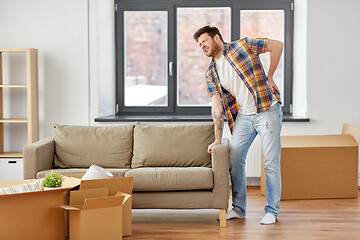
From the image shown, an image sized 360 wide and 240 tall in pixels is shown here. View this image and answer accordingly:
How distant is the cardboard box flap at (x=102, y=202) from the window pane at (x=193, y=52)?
2791 millimetres

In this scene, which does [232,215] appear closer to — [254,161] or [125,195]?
[125,195]

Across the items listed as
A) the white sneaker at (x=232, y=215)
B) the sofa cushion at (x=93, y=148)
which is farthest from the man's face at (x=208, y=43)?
the white sneaker at (x=232, y=215)

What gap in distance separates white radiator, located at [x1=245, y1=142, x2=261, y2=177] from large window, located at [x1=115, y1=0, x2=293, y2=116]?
729 mm

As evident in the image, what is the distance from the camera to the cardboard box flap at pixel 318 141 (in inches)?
210

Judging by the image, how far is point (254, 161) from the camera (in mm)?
5879

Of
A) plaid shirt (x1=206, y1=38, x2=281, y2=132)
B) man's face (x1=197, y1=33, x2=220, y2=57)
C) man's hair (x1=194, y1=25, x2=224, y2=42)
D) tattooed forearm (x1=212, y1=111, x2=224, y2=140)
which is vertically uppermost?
man's hair (x1=194, y1=25, x2=224, y2=42)

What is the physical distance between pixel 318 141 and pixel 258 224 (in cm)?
136

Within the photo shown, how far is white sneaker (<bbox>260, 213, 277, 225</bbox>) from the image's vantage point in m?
4.39

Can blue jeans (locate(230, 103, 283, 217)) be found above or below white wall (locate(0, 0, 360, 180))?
below

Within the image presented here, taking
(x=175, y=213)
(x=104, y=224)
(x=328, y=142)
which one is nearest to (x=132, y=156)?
(x=175, y=213)

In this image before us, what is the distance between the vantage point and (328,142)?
17.7 ft

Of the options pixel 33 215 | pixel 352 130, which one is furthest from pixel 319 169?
pixel 33 215

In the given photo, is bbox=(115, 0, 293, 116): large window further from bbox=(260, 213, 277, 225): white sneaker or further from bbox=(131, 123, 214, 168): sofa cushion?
bbox=(260, 213, 277, 225): white sneaker

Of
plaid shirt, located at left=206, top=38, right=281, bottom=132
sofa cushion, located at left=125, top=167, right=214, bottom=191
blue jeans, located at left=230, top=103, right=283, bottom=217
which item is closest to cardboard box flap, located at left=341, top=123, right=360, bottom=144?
blue jeans, located at left=230, top=103, right=283, bottom=217
